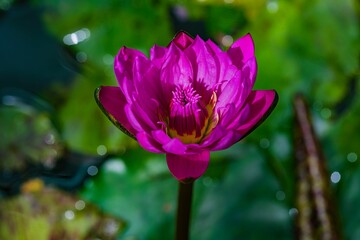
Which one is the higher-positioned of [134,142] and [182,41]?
[182,41]

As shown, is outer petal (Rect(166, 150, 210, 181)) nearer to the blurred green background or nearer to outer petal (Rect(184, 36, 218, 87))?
outer petal (Rect(184, 36, 218, 87))

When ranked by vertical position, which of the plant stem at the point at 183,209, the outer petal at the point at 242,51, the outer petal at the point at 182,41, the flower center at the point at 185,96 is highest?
the outer petal at the point at 182,41

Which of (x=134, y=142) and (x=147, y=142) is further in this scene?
(x=134, y=142)

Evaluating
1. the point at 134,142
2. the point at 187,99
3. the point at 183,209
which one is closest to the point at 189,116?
the point at 187,99

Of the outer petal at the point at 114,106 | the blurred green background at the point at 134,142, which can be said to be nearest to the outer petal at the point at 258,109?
the outer petal at the point at 114,106

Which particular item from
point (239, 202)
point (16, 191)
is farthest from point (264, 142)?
point (16, 191)

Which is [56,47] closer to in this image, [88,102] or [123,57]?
[88,102]

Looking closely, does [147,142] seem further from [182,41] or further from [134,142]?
[134,142]

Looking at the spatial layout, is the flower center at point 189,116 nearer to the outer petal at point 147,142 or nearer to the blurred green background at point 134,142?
the outer petal at point 147,142
